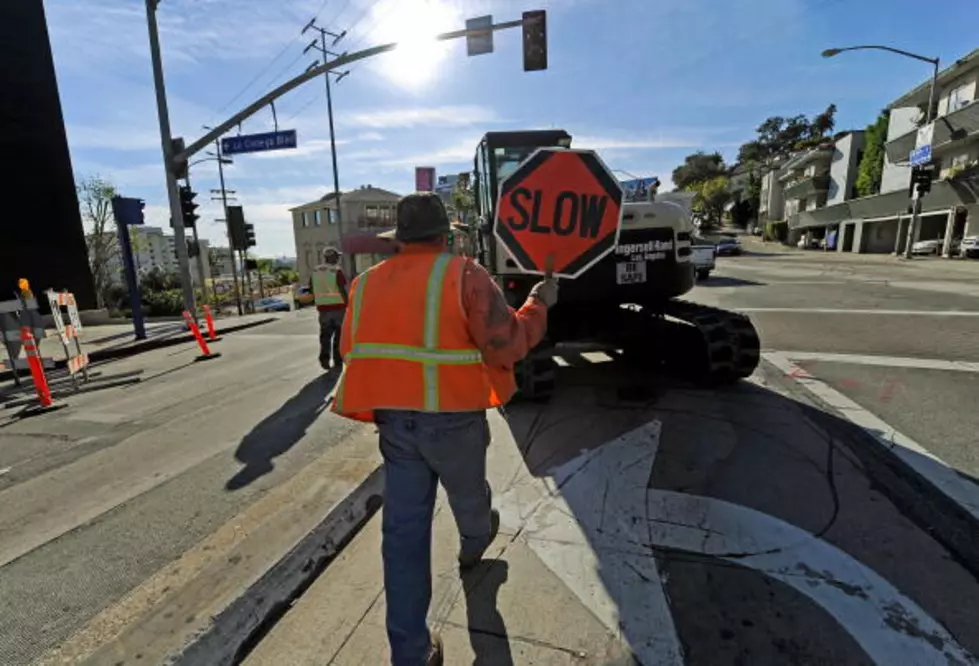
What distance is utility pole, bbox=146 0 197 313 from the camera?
42.7ft

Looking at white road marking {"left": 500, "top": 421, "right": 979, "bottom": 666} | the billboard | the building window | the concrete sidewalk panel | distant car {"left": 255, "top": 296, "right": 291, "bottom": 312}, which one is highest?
the building window

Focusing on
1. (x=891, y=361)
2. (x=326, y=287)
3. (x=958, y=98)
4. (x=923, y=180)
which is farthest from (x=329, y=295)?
(x=958, y=98)

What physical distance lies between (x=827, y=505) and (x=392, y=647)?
Answer: 2.72m

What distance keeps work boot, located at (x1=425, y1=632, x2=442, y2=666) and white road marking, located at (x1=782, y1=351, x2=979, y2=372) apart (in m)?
6.34

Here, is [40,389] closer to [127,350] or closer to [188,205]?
[127,350]

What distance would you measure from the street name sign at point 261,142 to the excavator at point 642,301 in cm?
993

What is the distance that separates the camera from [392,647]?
6.33 ft

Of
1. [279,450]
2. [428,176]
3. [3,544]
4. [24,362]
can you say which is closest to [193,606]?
[3,544]

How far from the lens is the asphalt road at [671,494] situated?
2.21 meters

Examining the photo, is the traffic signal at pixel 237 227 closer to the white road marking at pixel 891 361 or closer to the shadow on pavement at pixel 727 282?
the shadow on pavement at pixel 727 282

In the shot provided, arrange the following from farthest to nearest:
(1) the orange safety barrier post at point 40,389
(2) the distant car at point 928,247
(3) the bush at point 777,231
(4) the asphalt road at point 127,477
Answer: (3) the bush at point 777,231
(2) the distant car at point 928,247
(1) the orange safety barrier post at point 40,389
(4) the asphalt road at point 127,477

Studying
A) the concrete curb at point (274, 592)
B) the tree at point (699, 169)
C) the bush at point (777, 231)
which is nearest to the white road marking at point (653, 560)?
the concrete curb at point (274, 592)

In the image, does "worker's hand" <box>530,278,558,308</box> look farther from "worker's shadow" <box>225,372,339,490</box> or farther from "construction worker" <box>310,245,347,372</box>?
"construction worker" <box>310,245,347,372</box>

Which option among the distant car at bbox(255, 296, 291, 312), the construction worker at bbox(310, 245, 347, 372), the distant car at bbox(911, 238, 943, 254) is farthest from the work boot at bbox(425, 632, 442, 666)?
the distant car at bbox(911, 238, 943, 254)
